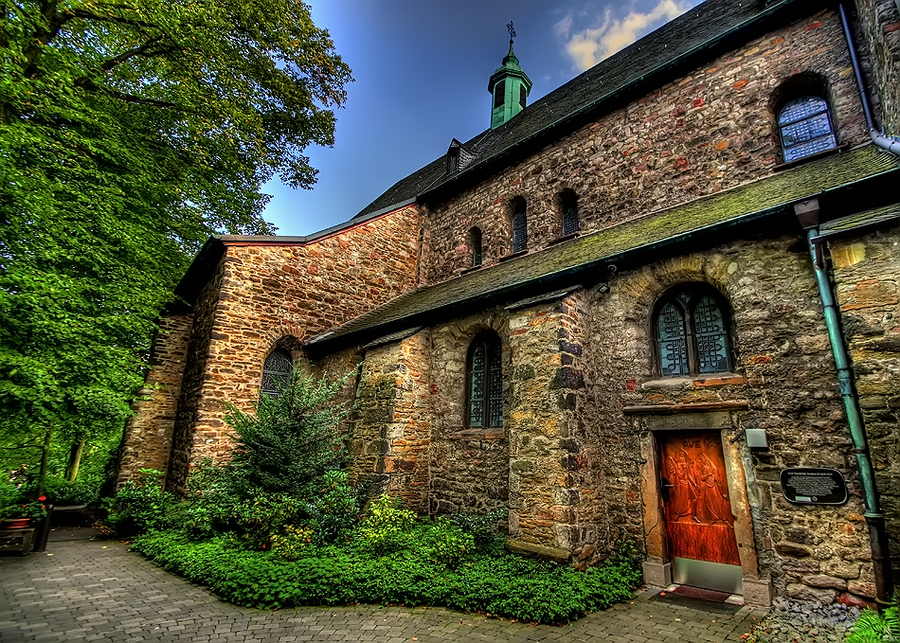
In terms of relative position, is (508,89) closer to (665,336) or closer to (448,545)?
(665,336)

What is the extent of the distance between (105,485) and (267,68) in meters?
11.5

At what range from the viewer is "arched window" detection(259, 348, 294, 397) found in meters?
10.4

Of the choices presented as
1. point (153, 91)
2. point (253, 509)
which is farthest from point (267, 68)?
point (253, 509)

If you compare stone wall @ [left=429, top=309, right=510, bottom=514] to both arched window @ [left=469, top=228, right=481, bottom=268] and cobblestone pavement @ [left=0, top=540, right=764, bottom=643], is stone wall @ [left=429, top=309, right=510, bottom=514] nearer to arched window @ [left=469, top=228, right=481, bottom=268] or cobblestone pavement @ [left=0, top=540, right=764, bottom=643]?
cobblestone pavement @ [left=0, top=540, right=764, bottom=643]

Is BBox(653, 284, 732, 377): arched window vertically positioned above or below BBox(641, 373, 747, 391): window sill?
above

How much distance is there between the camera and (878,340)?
430cm

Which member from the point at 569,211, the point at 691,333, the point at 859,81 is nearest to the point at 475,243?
the point at 569,211

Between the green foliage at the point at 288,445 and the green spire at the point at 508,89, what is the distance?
15.5 meters

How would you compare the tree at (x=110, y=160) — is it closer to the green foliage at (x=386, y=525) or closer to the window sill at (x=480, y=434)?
the green foliage at (x=386, y=525)

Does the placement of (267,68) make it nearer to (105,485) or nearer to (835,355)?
(105,485)

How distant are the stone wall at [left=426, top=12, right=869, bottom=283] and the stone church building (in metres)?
0.04

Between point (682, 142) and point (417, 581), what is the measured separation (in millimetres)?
8598

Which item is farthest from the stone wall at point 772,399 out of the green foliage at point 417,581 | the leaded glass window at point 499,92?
the leaded glass window at point 499,92

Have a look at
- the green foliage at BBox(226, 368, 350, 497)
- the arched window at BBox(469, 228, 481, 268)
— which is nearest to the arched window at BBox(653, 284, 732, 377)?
the green foliage at BBox(226, 368, 350, 497)
